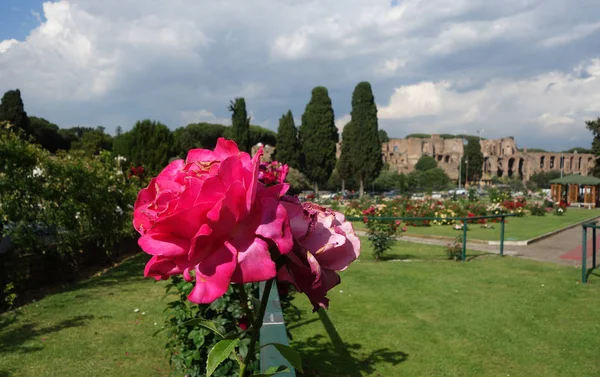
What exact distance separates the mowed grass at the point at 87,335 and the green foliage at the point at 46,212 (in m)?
0.57

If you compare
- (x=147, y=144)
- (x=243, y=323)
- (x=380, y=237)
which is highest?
(x=147, y=144)

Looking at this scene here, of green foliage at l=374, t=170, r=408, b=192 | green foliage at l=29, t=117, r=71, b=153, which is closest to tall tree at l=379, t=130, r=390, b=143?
green foliage at l=374, t=170, r=408, b=192

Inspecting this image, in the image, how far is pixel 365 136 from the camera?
38.1m

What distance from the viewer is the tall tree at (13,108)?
3972 centimetres

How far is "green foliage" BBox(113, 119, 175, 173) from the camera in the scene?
73.8 feet

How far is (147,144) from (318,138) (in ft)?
66.0

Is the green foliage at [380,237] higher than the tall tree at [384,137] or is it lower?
lower

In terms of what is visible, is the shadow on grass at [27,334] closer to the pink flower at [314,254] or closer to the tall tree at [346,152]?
the pink flower at [314,254]

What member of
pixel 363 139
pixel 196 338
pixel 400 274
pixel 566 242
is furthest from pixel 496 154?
pixel 196 338

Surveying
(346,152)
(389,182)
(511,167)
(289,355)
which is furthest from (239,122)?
(511,167)

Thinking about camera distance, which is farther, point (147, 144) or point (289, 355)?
point (147, 144)

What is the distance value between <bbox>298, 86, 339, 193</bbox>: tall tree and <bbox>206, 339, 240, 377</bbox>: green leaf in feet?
130

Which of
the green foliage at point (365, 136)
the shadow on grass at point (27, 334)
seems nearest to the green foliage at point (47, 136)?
the green foliage at point (365, 136)

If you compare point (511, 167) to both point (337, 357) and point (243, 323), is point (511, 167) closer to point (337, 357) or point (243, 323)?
point (337, 357)
